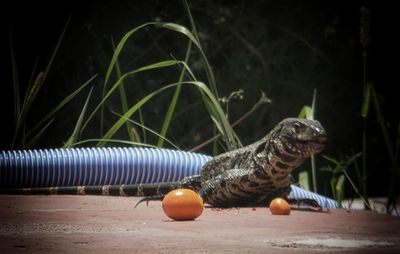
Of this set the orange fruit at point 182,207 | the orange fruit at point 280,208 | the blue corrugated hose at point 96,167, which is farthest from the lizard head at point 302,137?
the blue corrugated hose at point 96,167

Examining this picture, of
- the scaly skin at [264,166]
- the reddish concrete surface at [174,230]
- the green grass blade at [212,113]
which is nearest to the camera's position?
the reddish concrete surface at [174,230]

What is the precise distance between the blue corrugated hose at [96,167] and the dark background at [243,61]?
1.11 metres

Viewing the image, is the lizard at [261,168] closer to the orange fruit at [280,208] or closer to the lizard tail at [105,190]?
the lizard tail at [105,190]

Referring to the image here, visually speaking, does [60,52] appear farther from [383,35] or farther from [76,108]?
[383,35]

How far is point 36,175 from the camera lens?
6.14 m

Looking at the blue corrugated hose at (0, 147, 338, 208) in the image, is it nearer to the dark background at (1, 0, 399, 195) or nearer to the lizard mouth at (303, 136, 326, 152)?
the dark background at (1, 0, 399, 195)

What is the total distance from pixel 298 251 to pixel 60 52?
5190mm

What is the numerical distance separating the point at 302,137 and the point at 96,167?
6.84 ft

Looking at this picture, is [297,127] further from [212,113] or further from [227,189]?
[212,113]

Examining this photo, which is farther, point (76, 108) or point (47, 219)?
point (76, 108)

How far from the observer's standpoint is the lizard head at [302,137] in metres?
4.77

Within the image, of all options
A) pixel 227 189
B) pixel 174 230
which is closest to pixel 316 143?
pixel 227 189

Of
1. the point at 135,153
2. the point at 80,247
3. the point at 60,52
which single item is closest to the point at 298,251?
the point at 80,247

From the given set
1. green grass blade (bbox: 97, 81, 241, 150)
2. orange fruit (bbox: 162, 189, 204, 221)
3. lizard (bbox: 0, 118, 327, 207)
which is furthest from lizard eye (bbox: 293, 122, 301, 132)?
green grass blade (bbox: 97, 81, 241, 150)
